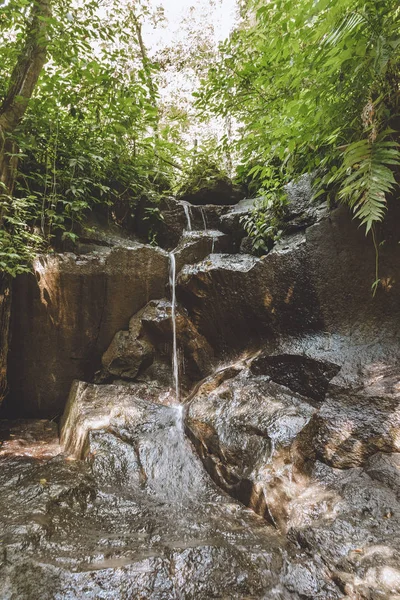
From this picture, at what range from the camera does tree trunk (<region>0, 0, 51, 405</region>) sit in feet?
14.3

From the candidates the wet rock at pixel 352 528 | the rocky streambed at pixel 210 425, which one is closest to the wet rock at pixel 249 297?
the rocky streambed at pixel 210 425

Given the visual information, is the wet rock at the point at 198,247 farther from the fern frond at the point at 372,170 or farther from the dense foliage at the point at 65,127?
the fern frond at the point at 372,170

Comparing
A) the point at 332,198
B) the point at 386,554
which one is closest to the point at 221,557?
the point at 386,554

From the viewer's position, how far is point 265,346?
167 inches

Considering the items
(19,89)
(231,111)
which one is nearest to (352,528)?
(231,111)

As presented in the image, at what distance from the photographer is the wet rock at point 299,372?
11.1 feet

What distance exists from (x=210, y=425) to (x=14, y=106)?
18.3 ft

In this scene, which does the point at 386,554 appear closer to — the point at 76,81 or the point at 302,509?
the point at 302,509

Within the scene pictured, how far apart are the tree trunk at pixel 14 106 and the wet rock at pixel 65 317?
0.28 meters

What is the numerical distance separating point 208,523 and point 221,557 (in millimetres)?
445

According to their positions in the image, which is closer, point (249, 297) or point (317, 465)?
point (317, 465)

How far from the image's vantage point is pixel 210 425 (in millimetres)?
3258

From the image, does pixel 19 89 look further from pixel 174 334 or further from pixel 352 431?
pixel 352 431

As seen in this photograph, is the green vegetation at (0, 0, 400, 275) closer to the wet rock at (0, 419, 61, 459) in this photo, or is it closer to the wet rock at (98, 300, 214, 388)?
the wet rock at (98, 300, 214, 388)
